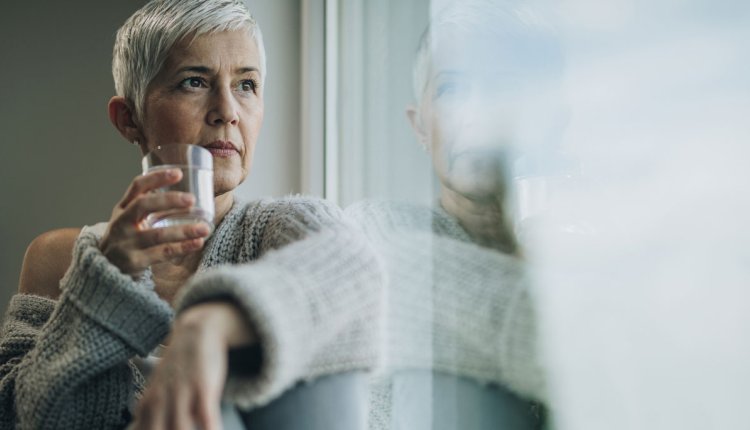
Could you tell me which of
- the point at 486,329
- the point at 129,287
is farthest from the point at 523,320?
the point at 129,287

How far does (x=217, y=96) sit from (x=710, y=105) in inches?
31.6

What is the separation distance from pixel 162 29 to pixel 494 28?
0.58 m

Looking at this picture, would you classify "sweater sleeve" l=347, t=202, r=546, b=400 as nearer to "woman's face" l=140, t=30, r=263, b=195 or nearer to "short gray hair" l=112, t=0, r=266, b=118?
"woman's face" l=140, t=30, r=263, b=195

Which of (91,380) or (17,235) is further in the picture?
(17,235)

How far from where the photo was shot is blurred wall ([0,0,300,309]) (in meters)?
1.97

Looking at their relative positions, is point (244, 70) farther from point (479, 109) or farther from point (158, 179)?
point (479, 109)

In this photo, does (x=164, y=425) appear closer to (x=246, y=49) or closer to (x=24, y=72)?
(x=246, y=49)

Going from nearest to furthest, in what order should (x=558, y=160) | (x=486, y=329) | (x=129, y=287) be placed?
(x=558, y=160)
(x=486, y=329)
(x=129, y=287)

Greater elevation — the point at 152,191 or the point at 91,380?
the point at 152,191

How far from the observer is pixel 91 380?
2.91ft

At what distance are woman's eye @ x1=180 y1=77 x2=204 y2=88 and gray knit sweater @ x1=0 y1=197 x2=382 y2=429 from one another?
228 millimetres

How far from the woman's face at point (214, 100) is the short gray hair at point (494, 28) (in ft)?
1.05

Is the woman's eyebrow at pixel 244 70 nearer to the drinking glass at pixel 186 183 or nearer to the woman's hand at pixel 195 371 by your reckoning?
the drinking glass at pixel 186 183

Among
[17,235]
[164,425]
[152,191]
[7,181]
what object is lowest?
[164,425]
